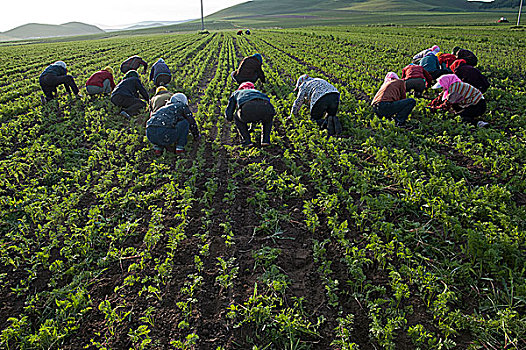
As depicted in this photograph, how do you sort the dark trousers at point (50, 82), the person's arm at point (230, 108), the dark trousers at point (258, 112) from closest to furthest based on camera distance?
the dark trousers at point (258, 112) < the person's arm at point (230, 108) < the dark trousers at point (50, 82)

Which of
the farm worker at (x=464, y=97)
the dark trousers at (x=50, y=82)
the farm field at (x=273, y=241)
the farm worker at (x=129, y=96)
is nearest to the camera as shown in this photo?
the farm field at (x=273, y=241)

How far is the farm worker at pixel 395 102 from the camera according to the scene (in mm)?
7336

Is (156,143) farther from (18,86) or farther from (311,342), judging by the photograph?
(18,86)

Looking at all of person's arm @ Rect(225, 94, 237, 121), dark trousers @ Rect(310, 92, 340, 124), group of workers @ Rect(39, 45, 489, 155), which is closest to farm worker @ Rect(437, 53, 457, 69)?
group of workers @ Rect(39, 45, 489, 155)

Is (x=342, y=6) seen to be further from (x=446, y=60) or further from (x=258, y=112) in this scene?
(x=258, y=112)

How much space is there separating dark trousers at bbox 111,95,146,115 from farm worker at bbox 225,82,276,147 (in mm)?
3582

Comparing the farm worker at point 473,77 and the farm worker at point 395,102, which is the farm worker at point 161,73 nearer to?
the farm worker at point 395,102

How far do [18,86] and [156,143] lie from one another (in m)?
10.7

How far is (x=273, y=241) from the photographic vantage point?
164 inches

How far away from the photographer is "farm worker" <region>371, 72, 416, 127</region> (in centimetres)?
734

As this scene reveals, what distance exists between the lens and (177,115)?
666cm

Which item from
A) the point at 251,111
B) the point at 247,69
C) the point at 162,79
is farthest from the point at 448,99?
the point at 162,79

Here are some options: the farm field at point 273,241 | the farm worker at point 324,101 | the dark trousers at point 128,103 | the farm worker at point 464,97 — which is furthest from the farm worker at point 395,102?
the dark trousers at point 128,103

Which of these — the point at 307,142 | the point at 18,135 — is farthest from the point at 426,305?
the point at 18,135
